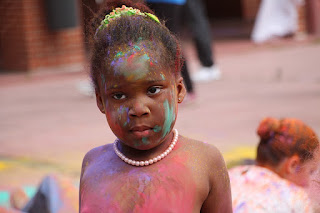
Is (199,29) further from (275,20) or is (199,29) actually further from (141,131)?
(141,131)

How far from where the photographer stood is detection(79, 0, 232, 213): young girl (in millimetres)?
1756

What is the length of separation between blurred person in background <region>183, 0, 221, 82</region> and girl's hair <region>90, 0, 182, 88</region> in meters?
5.27

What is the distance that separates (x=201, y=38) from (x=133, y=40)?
18.6ft

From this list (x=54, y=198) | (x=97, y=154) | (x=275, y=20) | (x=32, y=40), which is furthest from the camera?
(x=275, y=20)

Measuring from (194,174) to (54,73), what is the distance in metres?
7.58

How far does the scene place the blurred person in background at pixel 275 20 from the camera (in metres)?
11.1

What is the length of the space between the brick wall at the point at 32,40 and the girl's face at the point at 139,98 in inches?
293

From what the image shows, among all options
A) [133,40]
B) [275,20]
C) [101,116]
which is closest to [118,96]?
[133,40]

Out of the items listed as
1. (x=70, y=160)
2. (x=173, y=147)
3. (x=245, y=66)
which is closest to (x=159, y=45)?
(x=173, y=147)

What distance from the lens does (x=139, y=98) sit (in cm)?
174

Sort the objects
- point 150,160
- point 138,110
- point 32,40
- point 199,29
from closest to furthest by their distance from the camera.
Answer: point 138,110, point 150,160, point 199,29, point 32,40

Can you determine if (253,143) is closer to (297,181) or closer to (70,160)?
(70,160)

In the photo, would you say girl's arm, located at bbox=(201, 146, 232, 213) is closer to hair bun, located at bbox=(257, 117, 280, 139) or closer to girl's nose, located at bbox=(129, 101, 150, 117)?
girl's nose, located at bbox=(129, 101, 150, 117)

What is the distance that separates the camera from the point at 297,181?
8.70 feet
